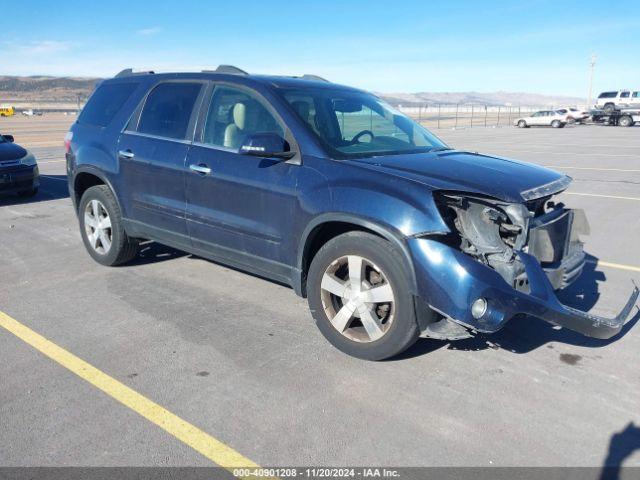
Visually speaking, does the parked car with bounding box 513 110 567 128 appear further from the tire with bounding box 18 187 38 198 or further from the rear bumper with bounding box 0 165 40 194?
the rear bumper with bounding box 0 165 40 194

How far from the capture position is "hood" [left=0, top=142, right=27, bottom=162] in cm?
940

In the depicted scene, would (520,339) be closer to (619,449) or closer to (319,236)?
(619,449)

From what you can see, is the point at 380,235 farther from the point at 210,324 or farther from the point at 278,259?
the point at 210,324

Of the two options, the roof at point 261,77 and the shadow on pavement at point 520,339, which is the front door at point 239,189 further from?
the shadow on pavement at point 520,339

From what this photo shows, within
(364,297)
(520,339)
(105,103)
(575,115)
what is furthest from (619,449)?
(575,115)

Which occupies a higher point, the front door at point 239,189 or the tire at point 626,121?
the tire at point 626,121

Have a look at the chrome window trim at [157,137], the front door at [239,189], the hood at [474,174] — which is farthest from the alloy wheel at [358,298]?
the chrome window trim at [157,137]

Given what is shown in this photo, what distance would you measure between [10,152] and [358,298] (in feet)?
27.4

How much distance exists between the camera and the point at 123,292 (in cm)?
495

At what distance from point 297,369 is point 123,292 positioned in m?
2.15

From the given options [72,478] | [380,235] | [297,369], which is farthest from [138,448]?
[380,235]

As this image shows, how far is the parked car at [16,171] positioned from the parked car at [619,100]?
4162 centimetres

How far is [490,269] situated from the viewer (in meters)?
3.22

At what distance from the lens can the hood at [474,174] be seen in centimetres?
339
